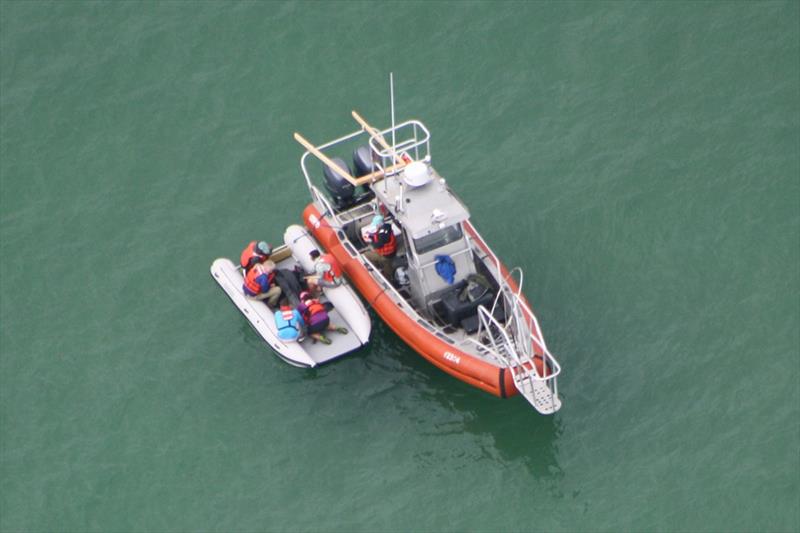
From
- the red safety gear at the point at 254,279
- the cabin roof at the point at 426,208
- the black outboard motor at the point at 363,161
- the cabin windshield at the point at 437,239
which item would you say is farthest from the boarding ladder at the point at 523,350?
the red safety gear at the point at 254,279

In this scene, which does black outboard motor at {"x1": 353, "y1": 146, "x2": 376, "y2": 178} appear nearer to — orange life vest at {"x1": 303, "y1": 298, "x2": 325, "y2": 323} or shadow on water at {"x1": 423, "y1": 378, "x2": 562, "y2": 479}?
orange life vest at {"x1": 303, "y1": 298, "x2": 325, "y2": 323}

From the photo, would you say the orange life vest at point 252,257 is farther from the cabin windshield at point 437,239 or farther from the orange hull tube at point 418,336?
the cabin windshield at point 437,239

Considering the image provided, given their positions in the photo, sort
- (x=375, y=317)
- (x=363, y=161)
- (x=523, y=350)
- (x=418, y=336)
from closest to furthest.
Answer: (x=523, y=350) < (x=418, y=336) < (x=363, y=161) < (x=375, y=317)

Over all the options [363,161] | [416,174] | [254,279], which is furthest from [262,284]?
[416,174]

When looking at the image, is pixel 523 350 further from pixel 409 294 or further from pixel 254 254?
pixel 254 254

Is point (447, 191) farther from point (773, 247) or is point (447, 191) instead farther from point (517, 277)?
point (773, 247)

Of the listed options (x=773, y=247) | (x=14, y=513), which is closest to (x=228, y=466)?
(x=14, y=513)
